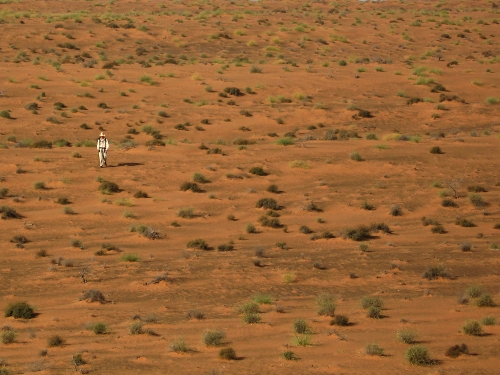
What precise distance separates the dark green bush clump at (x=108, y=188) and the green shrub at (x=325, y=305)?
14.0 m

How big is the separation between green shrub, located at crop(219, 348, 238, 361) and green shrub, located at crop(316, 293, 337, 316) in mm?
3346

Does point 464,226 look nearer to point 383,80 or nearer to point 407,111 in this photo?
point 407,111

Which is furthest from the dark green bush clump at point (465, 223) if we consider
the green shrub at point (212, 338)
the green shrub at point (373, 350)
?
the green shrub at point (212, 338)

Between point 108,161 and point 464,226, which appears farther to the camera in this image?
point 108,161

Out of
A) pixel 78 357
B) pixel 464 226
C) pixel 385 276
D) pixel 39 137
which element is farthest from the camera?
pixel 39 137

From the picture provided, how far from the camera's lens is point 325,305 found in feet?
60.0

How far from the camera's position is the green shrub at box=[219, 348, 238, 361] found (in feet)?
49.7

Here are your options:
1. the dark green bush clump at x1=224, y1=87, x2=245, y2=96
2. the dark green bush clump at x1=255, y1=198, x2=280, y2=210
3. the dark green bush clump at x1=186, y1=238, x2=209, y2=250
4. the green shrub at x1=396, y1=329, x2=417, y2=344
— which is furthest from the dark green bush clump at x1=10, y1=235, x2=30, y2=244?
the dark green bush clump at x1=224, y1=87, x2=245, y2=96

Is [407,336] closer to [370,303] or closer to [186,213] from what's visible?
[370,303]

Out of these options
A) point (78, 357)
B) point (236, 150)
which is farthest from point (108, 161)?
point (78, 357)

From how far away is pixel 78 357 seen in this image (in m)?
15.1

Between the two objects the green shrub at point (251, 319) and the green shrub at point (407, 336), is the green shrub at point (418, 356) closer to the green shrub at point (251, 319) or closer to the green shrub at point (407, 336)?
the green shrub at point (407, 336)

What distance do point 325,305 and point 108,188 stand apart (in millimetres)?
15188

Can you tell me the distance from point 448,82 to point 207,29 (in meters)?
27.6
